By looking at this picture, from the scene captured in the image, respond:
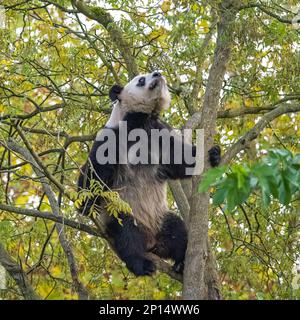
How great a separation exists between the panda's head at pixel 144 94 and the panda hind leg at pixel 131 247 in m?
1.79

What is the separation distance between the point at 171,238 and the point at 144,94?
6.75 feet

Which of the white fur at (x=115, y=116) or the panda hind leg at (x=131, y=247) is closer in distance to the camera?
the panda hind leg at (x=131, y=247)

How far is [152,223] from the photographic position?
10570 mm

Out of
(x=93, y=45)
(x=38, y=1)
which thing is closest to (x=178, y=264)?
(x=93, y=45)

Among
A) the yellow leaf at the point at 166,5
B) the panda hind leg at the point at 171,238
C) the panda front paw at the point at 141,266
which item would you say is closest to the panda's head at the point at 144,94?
the yellow leaf at the point at 166,5

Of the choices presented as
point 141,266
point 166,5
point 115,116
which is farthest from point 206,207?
point 166,5

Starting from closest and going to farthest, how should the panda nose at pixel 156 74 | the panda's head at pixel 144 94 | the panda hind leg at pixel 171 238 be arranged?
the panda hind leg at pixel 171 238 < the panda nose at pixel 156 74 < the panda's head at pixel 144 94

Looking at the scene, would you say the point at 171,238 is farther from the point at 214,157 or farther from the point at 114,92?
the point at 114,92

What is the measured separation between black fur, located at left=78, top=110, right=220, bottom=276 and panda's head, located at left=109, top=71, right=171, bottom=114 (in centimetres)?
6

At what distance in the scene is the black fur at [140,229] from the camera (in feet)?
31.3

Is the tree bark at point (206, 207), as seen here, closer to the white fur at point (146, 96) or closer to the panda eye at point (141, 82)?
the white fur at point (146, 96)

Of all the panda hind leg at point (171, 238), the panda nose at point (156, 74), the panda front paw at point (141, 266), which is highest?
the panda nose at point (156, 74)

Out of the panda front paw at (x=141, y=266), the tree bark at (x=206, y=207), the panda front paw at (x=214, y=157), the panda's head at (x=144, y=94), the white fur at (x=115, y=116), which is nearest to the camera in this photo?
the tree bark at (x=206, y=207)

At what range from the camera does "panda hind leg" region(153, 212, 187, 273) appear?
10156 mm
